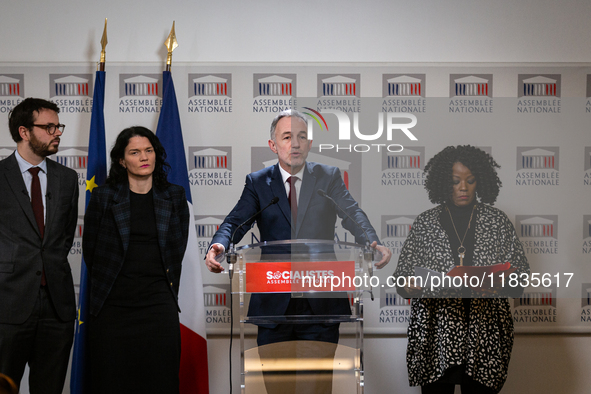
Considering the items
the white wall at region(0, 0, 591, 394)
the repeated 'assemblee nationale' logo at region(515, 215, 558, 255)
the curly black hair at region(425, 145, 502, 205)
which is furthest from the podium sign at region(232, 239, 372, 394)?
the white wall at region(0, 0, 591, 394)

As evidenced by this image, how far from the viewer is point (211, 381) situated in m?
2.72

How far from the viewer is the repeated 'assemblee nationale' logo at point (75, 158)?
2.72m

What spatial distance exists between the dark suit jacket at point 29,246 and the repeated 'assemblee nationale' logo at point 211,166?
0.76 metres

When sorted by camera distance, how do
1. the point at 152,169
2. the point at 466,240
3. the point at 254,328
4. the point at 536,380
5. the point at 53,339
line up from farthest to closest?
the point at 536,380 < the point at 152,169 < the point at 53,339 < the point at 466,240 < the point at 254,328

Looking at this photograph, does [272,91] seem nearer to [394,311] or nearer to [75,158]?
[75,158]

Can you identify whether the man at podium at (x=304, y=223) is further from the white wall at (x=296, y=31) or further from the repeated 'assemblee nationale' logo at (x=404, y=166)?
the white wall at (x=296, y=31)

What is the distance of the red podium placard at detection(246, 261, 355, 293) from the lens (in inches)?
59.1

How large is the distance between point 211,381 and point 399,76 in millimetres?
2357

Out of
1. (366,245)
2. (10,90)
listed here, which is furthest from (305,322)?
(10,90)

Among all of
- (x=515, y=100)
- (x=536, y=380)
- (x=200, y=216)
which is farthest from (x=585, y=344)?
(x=200, y=216)

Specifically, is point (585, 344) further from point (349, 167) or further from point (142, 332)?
point (142, 332)

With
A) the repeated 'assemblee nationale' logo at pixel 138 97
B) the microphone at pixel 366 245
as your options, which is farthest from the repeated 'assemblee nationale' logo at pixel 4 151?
the microphone at pixel 366 245

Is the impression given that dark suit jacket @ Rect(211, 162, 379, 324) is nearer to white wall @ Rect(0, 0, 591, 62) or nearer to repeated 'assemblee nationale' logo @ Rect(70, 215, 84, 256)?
white wall @ Rect(0, 0, 591, 62)

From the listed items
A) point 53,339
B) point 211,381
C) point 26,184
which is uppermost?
point 26,184
